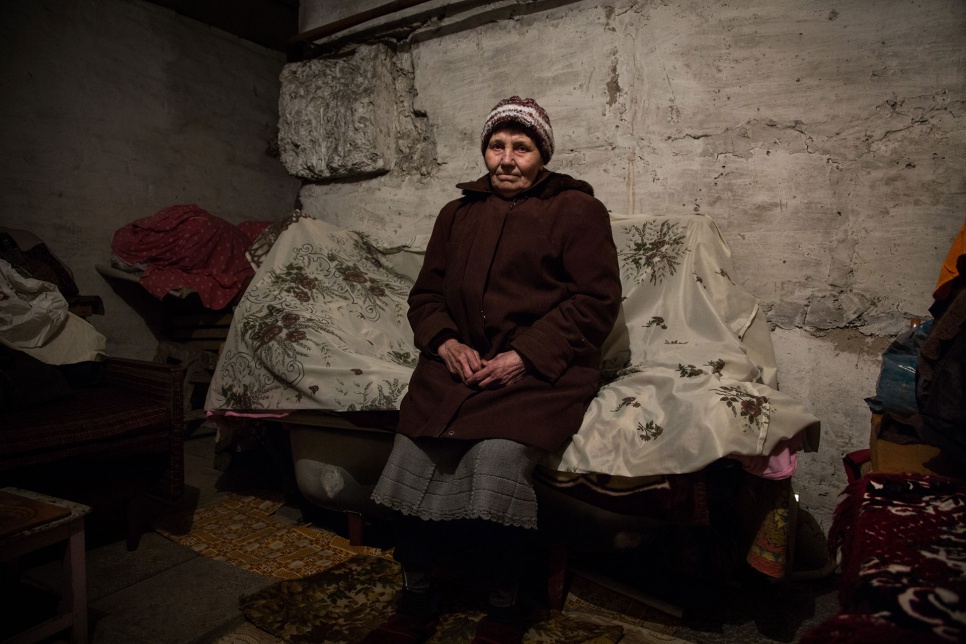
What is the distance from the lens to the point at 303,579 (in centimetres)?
189

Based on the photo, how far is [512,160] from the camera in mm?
1792

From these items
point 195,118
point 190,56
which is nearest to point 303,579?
point 195,118

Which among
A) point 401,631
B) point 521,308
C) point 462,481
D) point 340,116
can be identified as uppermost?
point 340,116

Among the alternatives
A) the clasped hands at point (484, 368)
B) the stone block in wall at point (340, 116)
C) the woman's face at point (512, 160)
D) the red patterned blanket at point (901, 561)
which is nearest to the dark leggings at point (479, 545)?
the clasped hands at point (484, 368)

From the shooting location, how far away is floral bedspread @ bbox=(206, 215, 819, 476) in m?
1.50

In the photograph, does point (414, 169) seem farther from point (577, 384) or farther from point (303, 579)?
point (303, 579)

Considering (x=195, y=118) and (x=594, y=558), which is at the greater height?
(x=195, y=118)

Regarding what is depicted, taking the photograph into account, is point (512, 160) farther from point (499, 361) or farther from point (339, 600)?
point (339, 600)

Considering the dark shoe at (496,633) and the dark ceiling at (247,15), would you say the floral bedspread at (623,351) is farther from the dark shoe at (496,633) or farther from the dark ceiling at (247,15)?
the dark ceiling at (247,15)

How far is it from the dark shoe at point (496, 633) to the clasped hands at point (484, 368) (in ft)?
2.10

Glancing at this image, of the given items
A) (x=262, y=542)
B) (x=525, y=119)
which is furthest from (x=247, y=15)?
(x=262, y=542)

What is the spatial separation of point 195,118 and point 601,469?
4.51 m

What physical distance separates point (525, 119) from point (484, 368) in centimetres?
78

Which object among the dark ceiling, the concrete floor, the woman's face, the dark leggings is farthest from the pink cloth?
the dark leggings
